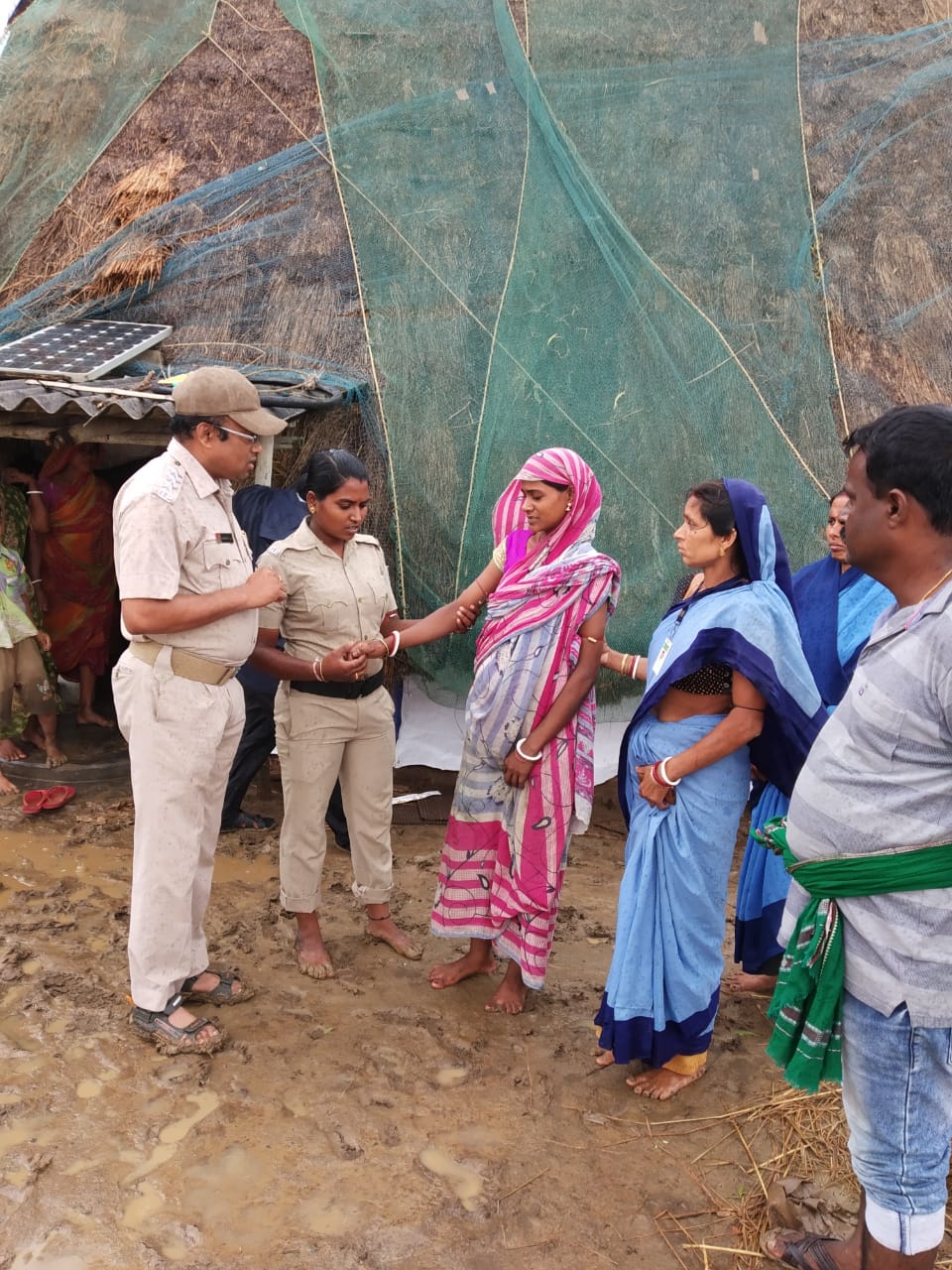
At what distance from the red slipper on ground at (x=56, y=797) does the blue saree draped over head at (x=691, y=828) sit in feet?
9.82

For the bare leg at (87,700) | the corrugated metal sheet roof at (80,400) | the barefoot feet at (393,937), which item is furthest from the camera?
the bare leg at (87,700)

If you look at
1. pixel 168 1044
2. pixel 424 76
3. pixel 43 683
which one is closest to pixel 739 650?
pixel 168 1044

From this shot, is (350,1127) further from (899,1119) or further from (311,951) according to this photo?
(899,1119)

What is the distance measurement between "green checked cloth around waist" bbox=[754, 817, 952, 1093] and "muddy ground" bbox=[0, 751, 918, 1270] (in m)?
0.70

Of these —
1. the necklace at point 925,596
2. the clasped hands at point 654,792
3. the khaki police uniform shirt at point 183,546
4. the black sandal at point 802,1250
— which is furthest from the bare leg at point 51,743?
the necklace at point 925,596

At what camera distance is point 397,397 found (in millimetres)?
5020

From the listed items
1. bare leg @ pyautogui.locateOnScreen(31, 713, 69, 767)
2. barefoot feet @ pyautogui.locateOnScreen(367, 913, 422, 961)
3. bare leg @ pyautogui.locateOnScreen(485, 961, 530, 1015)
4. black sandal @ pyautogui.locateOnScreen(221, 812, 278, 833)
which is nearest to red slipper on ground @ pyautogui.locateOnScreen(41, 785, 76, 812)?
bare leg @ pyautogui.locateOnScreen(31, 713, 69, 767)

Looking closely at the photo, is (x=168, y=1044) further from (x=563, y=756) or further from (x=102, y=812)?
(x=102, y=812)

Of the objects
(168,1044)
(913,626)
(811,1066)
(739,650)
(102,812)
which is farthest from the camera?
(102,812)

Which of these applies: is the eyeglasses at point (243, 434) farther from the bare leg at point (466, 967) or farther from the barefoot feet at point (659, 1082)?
the barefoot feet at point (659, 1082)

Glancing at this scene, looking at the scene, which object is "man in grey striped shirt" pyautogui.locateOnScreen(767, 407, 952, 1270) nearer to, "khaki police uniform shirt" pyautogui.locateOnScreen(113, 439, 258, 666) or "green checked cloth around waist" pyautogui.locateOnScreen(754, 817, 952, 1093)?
"green checked cloth around waist" pyautogui.locateOnScreen(754, 817, 952, 1093)

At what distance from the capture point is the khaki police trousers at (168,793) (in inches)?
112

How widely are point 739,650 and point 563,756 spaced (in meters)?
0.81

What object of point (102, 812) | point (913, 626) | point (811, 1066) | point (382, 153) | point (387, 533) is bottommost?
point (102, 812)
